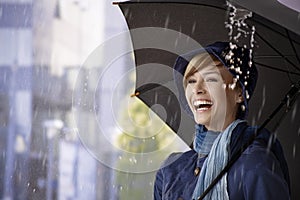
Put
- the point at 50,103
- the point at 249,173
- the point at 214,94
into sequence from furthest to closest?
1. the point at 50,103
2. the point at 214,94
3. the point at 249,173

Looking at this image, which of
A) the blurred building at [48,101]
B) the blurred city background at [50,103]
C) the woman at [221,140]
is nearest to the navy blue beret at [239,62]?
the woman at [221,140]

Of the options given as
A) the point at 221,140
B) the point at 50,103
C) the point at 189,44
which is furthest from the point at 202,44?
the point at 50,103

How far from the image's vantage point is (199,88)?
1.30 m

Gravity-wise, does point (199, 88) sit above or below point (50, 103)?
above

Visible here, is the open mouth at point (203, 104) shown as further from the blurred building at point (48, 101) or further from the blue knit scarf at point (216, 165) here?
the blurred building at point (48, 101)

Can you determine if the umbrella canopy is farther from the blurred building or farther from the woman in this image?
the blurred building

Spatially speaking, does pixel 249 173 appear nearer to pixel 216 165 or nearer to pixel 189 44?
pixel 216 165

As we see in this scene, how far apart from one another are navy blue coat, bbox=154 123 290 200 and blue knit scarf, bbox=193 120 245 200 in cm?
1

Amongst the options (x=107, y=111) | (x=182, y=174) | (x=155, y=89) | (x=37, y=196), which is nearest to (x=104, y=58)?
(x=107, y=111)

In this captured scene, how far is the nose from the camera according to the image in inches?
50.9

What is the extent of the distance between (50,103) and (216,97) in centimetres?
246

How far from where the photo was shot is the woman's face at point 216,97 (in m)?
1.27

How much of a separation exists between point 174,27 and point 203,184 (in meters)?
0.39

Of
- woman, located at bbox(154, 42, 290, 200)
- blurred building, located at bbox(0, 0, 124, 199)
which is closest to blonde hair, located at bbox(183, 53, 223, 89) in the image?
woman, located at bbox(154, 42, 290, 200)
